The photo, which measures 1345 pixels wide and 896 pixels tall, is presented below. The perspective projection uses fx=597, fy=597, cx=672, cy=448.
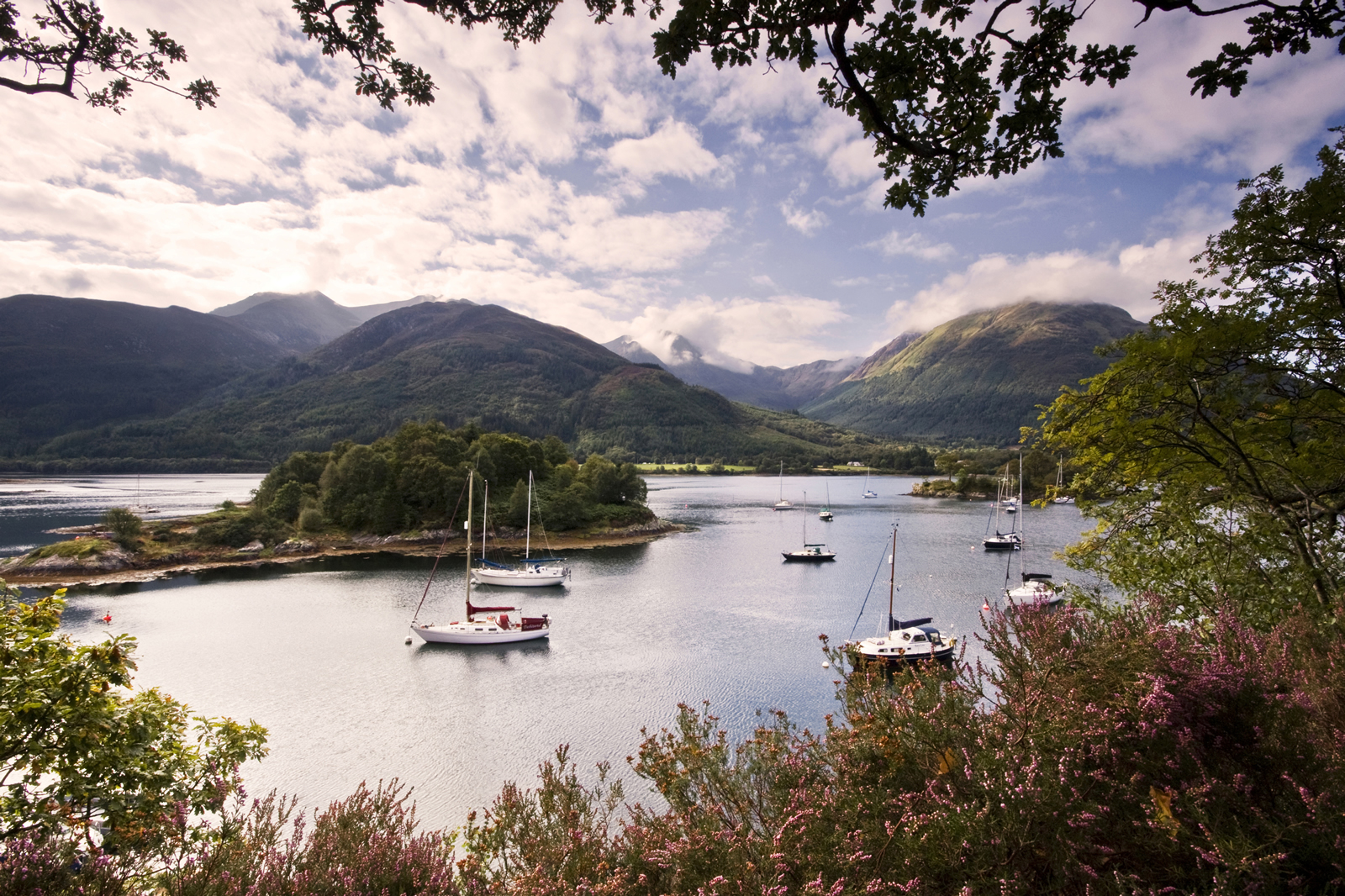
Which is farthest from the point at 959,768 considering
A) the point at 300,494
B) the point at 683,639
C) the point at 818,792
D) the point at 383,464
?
the point at 300,494

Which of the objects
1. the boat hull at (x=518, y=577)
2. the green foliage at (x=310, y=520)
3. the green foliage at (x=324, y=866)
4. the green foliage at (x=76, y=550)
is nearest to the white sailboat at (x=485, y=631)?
the boat hull at (x=518, y=577)

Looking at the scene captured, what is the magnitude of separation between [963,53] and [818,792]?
18.1 ft

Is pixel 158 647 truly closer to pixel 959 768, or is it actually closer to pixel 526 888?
pixel 526 888

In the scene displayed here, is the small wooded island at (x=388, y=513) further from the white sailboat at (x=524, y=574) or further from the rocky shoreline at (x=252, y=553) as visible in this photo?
the white sailboat at (x=524, y=574)

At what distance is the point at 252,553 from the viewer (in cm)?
5447

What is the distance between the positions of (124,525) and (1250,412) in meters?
68.9

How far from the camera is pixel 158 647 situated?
98.6ft

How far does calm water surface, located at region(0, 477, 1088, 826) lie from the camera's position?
1945 cm

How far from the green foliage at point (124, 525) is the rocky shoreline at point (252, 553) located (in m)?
1.55

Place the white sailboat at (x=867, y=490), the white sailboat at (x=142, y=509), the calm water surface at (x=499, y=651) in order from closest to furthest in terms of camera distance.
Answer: the calm water surface at (x=499, y=651), the white sailboat at (x=142, y=509), the white sailboat at (x=867, y=490)

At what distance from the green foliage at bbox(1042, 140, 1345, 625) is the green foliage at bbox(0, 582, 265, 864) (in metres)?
10.5

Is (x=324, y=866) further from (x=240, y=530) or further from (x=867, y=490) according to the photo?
(x=867, y=490)

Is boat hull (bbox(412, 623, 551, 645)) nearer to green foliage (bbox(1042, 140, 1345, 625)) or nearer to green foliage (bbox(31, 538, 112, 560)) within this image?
green foliage (bbox(1042, 140, 1345, 625))

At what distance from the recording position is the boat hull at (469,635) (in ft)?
101
